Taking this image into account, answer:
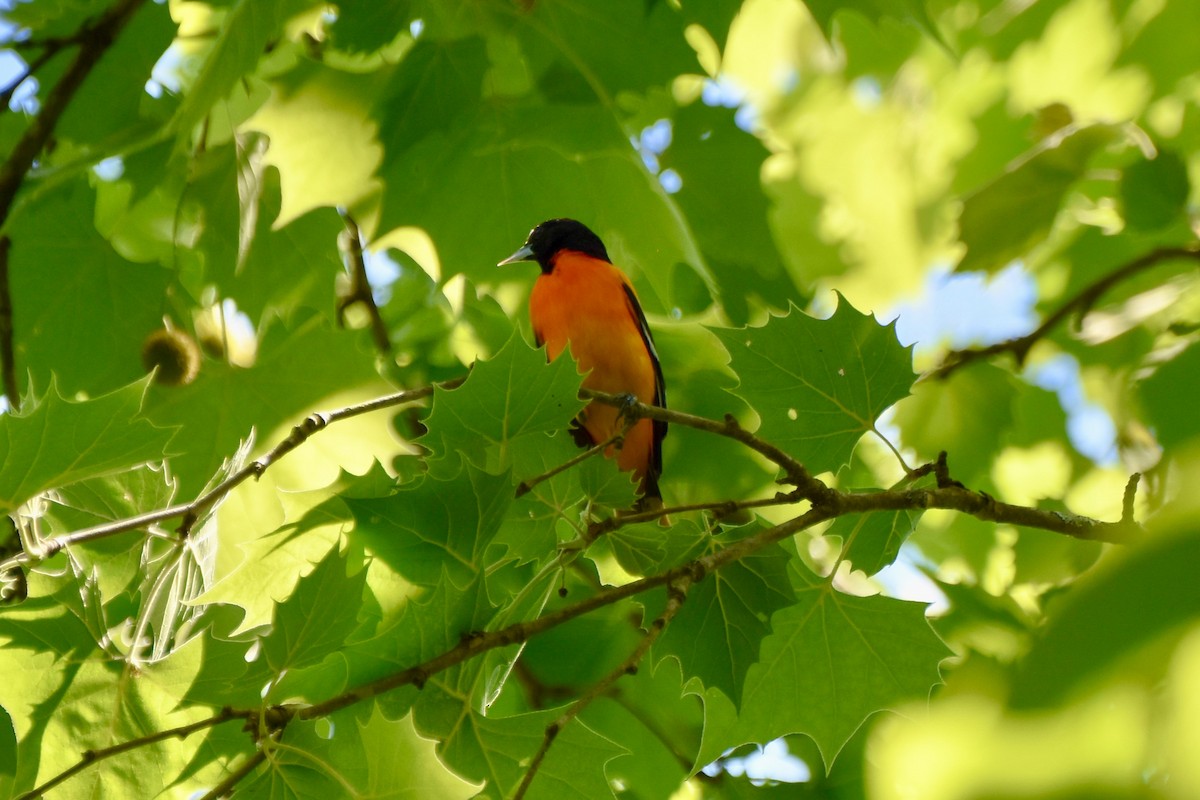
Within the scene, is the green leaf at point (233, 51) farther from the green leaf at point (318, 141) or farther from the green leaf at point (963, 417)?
the green leaf at point (963, 417)

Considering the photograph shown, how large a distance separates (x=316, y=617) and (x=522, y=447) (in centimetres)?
44

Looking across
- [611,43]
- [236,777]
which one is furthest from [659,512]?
[611,43]

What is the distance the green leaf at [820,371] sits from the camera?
65.5 inches

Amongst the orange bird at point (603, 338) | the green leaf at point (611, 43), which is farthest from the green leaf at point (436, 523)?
the orange bird at point (603, 338)

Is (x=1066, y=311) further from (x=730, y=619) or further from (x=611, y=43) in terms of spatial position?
(x=730, y=619)

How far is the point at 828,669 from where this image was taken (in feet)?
5.87

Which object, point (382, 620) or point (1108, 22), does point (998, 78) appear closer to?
point (1108, 22)

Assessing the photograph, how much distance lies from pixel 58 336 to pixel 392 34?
1.11m

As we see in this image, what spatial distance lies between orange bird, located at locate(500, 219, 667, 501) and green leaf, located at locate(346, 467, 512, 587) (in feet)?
4.76

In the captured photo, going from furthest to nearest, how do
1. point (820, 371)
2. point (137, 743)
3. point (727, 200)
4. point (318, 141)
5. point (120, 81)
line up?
1. point (727, 200)
2. point (120, 81)
3. point (318, 141)
4. point (820, 371)
5. point (137, 743)

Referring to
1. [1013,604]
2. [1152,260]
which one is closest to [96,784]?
[1013,604]

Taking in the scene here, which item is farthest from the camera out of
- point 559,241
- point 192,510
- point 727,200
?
point 559,241

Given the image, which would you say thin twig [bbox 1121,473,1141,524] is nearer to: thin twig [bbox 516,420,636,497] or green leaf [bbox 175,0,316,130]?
thin twig [bbox 516,420,636,497]

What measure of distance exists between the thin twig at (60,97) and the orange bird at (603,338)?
113 cm
